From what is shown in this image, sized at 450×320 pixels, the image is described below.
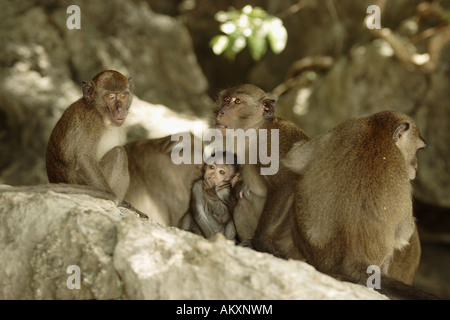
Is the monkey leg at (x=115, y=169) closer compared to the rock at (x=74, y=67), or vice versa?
the monkey leg at (x=115, y=169)

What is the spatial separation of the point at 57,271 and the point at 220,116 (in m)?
2.06

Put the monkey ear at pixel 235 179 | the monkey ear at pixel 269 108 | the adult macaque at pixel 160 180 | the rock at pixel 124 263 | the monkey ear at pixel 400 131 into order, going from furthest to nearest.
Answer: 1. the adult macaque at pixel 160 180
2. the monkey ear at pixel 235 179
3. the monkey ear at pixel 269 108
4. the monkey ear at pixel 400 131
5. the rock at pixel 124 263

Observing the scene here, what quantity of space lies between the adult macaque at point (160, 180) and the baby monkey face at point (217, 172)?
0.90 m

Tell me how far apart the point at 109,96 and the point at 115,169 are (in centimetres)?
56

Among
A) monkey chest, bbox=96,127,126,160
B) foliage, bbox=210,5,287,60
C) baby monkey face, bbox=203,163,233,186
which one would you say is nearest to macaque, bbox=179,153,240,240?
baby monkey face, bbox=203,163,233,186

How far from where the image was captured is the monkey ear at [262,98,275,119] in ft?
15.1

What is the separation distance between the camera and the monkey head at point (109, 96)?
4426mm

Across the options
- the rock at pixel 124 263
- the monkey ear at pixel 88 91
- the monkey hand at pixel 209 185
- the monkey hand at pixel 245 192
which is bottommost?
the rock at pixel 124 263

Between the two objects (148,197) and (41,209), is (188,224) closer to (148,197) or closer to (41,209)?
(148,197)

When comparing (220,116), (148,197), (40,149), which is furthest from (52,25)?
(220,116)

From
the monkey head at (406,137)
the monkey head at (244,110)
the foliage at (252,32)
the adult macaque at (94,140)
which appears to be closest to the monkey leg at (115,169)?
the adult macaque at (94,140)

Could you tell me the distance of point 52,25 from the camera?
7.26 metres

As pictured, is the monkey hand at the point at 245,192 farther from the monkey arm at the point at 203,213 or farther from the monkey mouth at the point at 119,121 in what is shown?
the monkey mouth at the point at 119,121

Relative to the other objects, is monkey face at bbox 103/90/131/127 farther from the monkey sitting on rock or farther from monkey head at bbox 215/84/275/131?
monkey head at bbox 215/84/275/131
